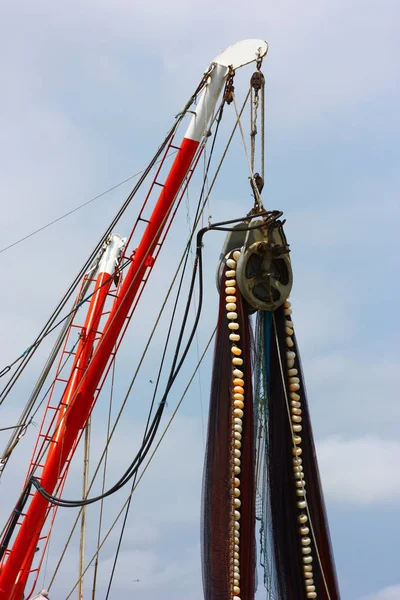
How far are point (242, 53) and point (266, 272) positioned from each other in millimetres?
3765

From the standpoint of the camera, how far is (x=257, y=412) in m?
11.2

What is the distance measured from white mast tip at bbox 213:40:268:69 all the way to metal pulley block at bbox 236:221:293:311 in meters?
2.91

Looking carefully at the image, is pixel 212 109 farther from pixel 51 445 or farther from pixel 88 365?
pixel 51 445

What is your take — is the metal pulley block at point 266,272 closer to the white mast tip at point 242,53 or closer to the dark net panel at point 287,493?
the dark net panel at point 287,493

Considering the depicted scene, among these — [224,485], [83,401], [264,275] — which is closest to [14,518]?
[83,401]

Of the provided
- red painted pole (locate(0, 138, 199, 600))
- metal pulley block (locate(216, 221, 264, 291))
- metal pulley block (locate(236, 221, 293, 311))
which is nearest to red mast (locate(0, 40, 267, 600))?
red painted pole (locate(0, 138, 199, 600))

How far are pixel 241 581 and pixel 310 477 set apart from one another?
1483mm

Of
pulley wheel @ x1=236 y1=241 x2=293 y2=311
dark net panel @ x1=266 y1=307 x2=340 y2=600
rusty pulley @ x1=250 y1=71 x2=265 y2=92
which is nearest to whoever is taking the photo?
dark net panel @ x1=266 y1=307 x2=340 y2=600

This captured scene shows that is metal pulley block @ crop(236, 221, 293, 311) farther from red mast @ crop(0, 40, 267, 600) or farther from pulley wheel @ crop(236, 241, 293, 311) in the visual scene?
red mast @ crop(0, 40, 267, 600)

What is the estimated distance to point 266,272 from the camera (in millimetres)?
11242

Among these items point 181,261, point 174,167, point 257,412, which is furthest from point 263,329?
point 174,167

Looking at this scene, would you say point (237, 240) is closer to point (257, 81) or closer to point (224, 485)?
point (257, 81)

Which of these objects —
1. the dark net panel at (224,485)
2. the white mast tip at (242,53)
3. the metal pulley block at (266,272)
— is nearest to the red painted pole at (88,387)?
the white mast tip at (242,53)

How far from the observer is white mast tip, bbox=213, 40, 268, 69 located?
42.3 feet
